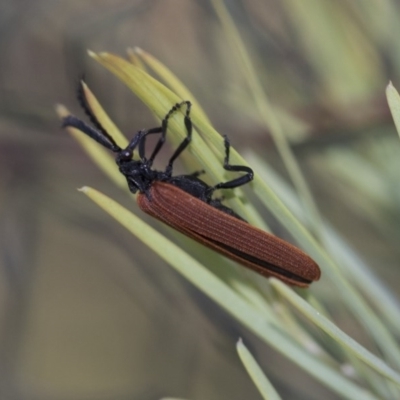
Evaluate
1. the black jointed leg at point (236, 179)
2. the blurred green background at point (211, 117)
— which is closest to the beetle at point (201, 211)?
the black jointed leg at point (236, 179)

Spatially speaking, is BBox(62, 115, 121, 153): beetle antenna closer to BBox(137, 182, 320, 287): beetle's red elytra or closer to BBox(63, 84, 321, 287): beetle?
BBox(63, 84, 321, 287): beetle

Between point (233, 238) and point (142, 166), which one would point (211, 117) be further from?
point (233, 238)

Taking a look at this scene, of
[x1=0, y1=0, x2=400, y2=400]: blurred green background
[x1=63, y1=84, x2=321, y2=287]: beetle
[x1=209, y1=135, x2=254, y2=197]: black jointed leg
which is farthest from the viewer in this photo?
[x1=0, y1=0, x2=400, y2=400]: blurred green background

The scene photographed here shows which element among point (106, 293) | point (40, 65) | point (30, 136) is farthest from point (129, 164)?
point (106, 293)

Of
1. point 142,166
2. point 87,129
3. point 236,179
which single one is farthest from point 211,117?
point 236,179

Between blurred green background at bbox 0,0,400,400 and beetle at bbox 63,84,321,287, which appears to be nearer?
beetle at bbox 63,84,321,287

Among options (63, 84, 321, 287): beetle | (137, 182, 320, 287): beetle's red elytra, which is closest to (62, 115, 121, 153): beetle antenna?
(63, 84, 321, 287): beetle
